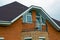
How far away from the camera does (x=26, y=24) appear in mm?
26719

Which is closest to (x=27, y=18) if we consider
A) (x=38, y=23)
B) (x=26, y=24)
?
(x=26, y=24)

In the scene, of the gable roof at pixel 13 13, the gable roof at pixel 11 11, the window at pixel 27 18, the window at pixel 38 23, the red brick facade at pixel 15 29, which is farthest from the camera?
the window at pixel 38 23

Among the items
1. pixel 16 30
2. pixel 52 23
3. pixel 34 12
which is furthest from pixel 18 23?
pixel 52 23

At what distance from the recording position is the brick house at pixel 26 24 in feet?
81.0

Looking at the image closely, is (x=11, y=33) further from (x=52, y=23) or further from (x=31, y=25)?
(x=52, y=23)

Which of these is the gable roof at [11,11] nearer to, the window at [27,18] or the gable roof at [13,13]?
the gable roof at [13,13]

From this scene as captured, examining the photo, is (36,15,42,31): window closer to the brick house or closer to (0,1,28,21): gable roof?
the brick house

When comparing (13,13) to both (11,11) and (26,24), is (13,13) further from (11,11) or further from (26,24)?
(26,24)

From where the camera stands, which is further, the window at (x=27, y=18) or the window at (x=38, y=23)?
the window at (x=38, y=23)

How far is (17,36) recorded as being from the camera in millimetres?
25484

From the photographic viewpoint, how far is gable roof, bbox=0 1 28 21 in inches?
985

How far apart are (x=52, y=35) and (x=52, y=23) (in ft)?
4.88

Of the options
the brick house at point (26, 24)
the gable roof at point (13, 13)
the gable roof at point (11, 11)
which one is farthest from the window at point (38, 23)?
the gable roof at point (11, 11)

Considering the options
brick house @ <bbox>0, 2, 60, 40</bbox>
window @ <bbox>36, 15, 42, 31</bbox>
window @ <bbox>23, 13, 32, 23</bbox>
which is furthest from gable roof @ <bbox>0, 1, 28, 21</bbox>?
window @ <bbox>36, 15, 42, 31</bbox>
